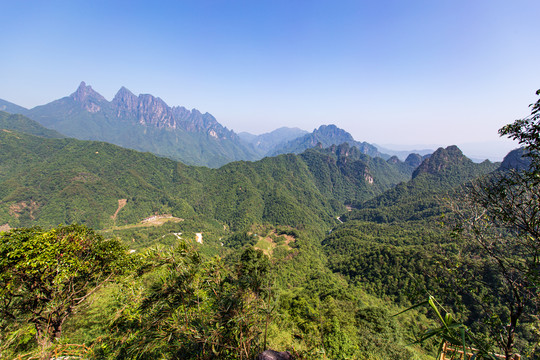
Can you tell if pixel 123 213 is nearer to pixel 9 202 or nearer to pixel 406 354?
pixel 9 202

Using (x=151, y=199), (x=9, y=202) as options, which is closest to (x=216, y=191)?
(x=151, y=199)

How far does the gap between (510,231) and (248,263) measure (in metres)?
10.7

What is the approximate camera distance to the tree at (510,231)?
5441 millimetres

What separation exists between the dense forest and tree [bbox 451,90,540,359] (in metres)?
0.06

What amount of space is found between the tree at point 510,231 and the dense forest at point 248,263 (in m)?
0.06

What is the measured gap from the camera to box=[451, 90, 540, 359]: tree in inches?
214

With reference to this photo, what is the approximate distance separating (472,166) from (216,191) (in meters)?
184

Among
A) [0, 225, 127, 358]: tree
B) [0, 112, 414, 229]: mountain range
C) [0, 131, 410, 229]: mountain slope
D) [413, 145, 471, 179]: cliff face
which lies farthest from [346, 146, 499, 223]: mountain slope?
[0, 225, 127, 358]: tree

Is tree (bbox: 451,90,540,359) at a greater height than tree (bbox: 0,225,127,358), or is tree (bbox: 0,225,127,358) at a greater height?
tree (bbox: 451,90,540,359)

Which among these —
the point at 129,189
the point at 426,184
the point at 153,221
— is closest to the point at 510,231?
the point at 153,221

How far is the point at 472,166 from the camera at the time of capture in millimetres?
143000

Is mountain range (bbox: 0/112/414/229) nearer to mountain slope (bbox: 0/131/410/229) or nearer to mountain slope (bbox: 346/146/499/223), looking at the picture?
mountain slope (bbox: 0/131/410/229)

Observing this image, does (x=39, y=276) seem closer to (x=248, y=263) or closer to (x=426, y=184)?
(x=248, y=263)

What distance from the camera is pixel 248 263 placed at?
11.5 m
